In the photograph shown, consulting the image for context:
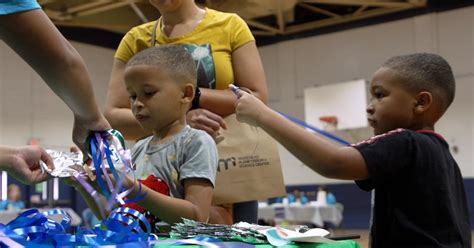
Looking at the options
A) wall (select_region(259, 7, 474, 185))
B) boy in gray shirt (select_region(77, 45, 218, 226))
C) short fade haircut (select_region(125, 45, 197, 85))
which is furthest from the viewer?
wall (select_region(259, 7, 474, 185))

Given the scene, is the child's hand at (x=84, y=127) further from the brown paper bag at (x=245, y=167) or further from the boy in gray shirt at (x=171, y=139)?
the brown paper bag at (x=245, y=167)

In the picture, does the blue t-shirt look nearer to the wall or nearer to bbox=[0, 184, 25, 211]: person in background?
bbox=[0, 184, 25, 211]: person in background

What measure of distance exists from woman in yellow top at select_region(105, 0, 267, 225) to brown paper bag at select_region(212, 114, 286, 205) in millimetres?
48

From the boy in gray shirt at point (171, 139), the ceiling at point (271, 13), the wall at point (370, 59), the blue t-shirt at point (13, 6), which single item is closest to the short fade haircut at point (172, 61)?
the boy in gray shirt at point (171, 139)

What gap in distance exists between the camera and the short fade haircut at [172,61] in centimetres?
160

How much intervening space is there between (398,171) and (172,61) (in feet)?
2.11

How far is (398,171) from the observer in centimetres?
136

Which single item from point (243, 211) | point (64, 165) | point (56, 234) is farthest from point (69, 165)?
point (243, 211)

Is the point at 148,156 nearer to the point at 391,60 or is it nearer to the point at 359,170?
the point at 359,170

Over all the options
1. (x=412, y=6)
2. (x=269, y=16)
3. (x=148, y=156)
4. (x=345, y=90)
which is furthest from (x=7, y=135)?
(x=148, y=156)

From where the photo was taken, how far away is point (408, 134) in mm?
1392

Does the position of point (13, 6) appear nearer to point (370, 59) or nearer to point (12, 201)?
point (12, 201)

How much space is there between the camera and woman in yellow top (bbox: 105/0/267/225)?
166cm

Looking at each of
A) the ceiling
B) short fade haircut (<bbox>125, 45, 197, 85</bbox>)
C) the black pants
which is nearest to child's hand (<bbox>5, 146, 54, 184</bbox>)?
short fade haircut (<bbox>125, 45, 197, 85</bbox>)
